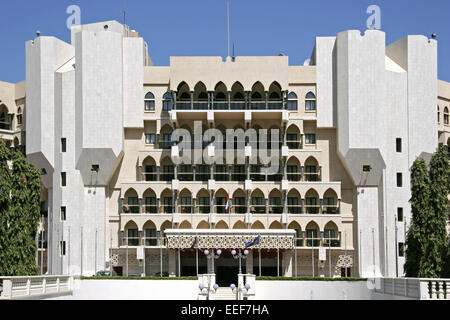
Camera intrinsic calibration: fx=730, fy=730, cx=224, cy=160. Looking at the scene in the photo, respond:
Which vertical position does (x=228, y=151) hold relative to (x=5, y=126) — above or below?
below

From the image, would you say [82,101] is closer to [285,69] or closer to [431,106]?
[285,69]

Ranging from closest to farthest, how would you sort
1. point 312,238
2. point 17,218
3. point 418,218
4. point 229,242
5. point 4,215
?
1. point 4,215
2. point 17,218
3. point 418,218
4. point 229,242
5. point 312,238

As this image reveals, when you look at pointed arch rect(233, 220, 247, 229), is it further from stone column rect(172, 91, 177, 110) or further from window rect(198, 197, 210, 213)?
stone column rect(172, 91, 177, 110)

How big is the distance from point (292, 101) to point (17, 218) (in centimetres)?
2903

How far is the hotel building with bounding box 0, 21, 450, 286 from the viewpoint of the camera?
196 ft

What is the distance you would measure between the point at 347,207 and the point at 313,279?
45.3 ft

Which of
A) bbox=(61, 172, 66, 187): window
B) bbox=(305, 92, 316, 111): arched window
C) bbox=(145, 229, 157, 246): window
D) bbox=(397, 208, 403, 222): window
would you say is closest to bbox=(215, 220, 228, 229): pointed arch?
bbox=(145, 229, 157, 246): window

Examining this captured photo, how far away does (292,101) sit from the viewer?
6322 cm

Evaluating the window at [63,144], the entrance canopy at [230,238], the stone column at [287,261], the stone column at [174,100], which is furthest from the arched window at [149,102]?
the stone column at [287,261]

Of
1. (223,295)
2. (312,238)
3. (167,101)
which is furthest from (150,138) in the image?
(223,295)

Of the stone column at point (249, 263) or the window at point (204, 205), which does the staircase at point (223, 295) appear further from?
Result: the window at point (204, 205)

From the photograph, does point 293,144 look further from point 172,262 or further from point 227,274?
point 172,262

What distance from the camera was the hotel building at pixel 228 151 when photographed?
59.9 m

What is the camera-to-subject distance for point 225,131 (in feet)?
208
